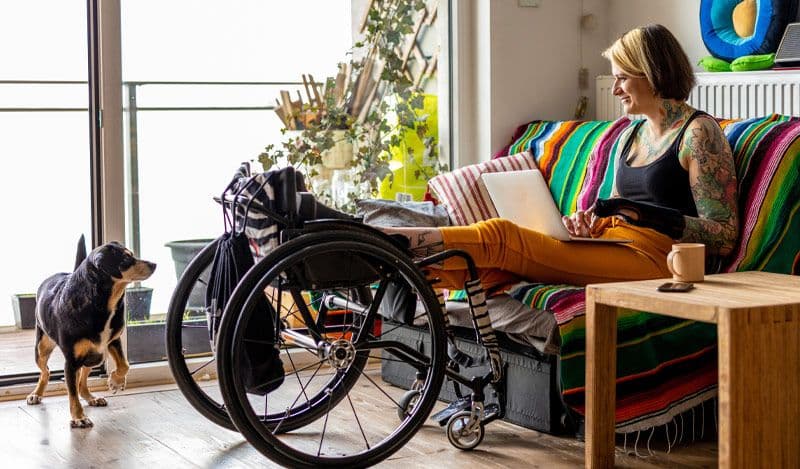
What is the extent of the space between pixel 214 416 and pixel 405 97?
5.47ft

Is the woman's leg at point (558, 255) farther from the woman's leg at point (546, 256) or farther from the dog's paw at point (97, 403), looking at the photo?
the dog's paw at point (97, 403)

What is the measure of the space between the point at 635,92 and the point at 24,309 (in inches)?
92.6

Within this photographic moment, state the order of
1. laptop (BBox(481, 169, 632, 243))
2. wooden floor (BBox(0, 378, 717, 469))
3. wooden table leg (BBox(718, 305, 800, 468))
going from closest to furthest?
1. wooden table leg (BBox(718, 305, 800, 468))
2. wooden floor (BBox(0, 378, 717, 469))
3. laptop (BBox(481, 169, 632, 243))

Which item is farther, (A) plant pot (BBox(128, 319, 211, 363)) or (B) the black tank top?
(A) plant pot (BBox(128, 319, 211, 363))

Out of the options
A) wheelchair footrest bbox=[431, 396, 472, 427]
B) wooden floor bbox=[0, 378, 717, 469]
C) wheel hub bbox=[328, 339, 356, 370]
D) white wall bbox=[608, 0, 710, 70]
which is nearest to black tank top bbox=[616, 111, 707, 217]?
wooden floor bbox=[0, 378, 717, 469]

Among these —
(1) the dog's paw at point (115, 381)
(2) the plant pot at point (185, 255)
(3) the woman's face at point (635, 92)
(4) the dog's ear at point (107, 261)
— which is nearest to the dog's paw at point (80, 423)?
(1) the dog's paw at point (115, 381)

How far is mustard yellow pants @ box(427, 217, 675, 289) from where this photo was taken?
105 inches

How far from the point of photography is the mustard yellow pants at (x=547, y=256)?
2.66 metres

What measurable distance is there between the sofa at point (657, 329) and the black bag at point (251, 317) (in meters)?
0.67

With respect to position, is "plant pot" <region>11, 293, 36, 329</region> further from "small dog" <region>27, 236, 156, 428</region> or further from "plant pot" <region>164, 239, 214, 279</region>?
"small dog" <region>27, 236, 156, 428</region>

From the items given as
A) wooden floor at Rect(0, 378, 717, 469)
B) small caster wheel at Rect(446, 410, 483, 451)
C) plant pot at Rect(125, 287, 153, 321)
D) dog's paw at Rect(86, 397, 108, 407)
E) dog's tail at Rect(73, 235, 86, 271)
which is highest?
dog's tail at Rect(73, 235, 86, 271)

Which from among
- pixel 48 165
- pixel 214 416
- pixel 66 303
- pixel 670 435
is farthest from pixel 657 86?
pixel 48 165

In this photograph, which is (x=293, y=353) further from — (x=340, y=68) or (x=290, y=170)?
(x=290, y=170)

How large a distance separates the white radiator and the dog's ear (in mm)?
1991
